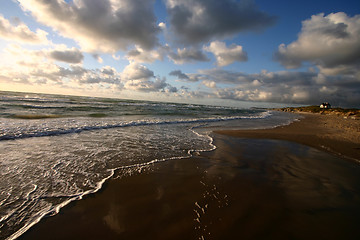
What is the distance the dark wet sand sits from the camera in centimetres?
226

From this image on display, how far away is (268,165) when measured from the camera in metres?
4.88

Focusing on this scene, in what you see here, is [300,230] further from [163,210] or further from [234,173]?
[163,210]

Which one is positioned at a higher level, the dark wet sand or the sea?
the dark wet sand

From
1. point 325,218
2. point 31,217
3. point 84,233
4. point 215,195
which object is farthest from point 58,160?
point 325,218

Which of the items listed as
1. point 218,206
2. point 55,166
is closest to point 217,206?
point 218,206

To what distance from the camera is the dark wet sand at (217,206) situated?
2256mm

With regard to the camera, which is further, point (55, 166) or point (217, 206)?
point (55, 166)

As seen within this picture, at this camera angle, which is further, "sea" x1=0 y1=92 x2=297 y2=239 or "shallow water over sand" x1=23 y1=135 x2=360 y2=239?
"sea" x1=0 y1=92 x2=297 y2=239

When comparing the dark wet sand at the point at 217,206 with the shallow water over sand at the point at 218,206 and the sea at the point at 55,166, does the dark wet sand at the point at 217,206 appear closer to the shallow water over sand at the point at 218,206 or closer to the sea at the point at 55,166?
the shallow water over sand at the point at 218,206

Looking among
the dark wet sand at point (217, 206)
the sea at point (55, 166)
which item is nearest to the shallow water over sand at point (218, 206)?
the dark wet sand at point (217, 206)

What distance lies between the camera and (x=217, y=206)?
2805mm

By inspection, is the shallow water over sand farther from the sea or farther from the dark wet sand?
the sea

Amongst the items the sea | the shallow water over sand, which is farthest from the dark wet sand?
the sea

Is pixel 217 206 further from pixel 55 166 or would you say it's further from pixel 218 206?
pixel 55 166
